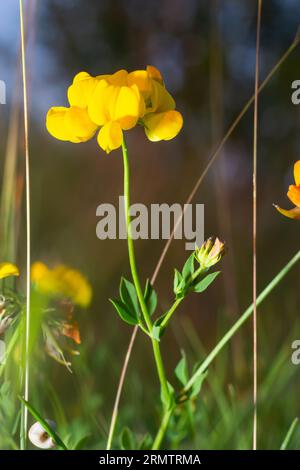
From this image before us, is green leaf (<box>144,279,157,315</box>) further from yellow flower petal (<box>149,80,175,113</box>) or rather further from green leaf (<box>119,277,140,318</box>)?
yellow flower petal (<box>149,80,175,113</box>)

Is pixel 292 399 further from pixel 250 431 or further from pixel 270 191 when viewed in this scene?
pixel 270 191

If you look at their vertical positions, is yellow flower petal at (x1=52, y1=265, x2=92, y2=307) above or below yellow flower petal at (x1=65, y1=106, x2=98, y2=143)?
below

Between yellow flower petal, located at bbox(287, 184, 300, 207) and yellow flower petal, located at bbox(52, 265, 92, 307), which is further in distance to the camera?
yellow flower petal, located at bbox(52, 265, 92, 307)

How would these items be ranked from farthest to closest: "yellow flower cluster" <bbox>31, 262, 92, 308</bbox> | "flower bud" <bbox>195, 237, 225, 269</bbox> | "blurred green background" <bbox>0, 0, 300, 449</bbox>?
"blurred green background" <bbox>0, 0, 300, 449</bbox>
"yellow flower cluster" <bbox>31, 262, 92, 308</bbox>
"flower bud" <bbox>195, 237, 225, 269</bbox>

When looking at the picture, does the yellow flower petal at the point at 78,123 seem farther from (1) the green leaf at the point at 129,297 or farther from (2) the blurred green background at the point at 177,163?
(2) the blurred green background at the point at 177,163

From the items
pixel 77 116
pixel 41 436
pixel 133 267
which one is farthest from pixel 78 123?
pixel 41 436

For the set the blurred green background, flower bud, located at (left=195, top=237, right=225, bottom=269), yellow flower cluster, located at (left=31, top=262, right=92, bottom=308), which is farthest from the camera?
the blurred green background

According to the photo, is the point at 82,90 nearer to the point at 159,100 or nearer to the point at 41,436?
the point at 159,100

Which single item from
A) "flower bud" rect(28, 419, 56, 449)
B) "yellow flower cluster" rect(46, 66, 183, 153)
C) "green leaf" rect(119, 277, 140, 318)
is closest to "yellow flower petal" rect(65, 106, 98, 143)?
"yellow flower cluster" rect(46, 66, 183, 153)
